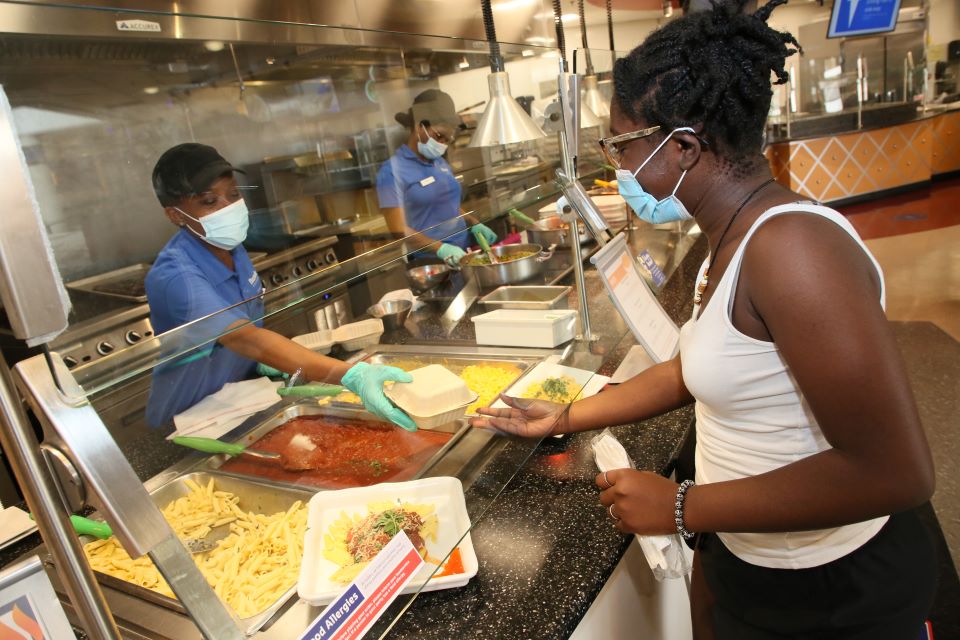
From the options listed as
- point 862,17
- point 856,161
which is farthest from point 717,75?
point 856,161

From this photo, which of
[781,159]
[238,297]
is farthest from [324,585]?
[781,159]

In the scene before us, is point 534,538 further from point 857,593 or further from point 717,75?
point 717,75

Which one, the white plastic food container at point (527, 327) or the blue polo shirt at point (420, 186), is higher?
the blue polo shirt at point (420, 186)

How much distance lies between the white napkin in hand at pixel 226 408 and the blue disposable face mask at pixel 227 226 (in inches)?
19.2

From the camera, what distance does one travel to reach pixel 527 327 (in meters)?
1.99

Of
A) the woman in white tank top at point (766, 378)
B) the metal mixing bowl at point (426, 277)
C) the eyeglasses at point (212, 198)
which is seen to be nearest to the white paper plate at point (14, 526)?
the eyeglasses at point (212, 198)

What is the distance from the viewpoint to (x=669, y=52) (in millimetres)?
1079

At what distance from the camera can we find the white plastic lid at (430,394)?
139 cm

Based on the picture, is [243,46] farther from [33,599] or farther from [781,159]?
[781,159]

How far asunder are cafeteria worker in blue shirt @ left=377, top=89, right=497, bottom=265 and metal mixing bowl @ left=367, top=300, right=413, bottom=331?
1.37m

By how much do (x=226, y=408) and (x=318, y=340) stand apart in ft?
0.99

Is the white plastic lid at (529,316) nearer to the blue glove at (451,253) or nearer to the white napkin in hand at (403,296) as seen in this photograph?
the white napkin in hand at (403,296)

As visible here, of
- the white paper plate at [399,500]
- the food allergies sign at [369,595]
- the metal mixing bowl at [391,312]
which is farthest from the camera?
the metal mixing bowl at [391,312]

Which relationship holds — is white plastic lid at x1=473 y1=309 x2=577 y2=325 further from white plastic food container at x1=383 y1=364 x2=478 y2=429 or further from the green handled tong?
the green handled tong
